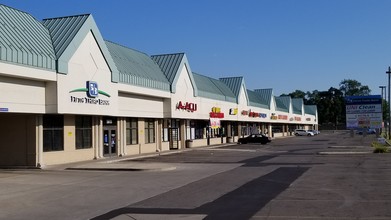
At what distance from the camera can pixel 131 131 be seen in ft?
118

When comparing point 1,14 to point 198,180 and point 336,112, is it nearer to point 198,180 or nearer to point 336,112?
point 198,180

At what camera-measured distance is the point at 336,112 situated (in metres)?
182

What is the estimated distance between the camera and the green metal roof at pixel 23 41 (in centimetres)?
2144

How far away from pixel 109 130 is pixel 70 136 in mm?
4787

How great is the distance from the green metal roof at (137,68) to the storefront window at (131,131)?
289 centimetres

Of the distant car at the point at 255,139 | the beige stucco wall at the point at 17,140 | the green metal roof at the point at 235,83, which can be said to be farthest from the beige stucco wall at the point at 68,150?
the green metal roof at the point at 235,83

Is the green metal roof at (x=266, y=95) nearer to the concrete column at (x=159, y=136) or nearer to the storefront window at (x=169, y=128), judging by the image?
the storefront window at (x=169, y=128)

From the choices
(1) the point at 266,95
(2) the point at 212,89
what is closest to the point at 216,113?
(2) the point at 212,89

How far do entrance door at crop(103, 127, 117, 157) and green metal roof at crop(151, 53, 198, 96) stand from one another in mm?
9165

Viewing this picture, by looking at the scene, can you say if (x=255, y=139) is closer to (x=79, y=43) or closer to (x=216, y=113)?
(x=216, y=113)

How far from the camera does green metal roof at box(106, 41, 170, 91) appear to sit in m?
33.0

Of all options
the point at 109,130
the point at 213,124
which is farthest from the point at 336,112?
the point at 109,130

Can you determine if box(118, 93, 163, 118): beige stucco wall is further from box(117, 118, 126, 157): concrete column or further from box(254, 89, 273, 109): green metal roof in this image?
box(254, 89, 273, 109): green metal roof

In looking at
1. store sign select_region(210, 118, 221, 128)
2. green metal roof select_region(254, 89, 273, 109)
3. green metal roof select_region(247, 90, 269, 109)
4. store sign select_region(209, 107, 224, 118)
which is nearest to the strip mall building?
store sign select_region(210, 118, 221, 128)
